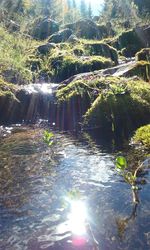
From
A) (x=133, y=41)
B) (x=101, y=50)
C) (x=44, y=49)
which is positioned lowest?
(x=101, y=50)

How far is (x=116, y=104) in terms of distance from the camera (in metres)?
10.8

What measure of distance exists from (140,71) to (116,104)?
327 centimetres

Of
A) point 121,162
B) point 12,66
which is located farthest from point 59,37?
point 121,162

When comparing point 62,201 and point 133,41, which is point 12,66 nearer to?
point 62,201

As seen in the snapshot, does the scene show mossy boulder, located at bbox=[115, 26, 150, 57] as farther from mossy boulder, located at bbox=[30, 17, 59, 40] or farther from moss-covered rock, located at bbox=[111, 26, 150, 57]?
mossy boulder, located at bbox=[30, 17, 59, 40]

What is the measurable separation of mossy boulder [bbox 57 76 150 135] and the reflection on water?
2.08 m

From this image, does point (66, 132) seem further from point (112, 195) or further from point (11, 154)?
point (112, 195)

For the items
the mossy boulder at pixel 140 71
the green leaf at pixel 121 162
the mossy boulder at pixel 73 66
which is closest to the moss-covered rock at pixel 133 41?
the mossy boulder at pixel 73 66

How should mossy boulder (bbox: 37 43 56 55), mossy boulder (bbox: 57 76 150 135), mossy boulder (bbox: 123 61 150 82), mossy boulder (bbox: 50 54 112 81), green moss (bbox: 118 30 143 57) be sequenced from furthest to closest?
green moss (bbox: 118 30 143 57) → mossy boulder (bbox: 37 43 56 55) → mossy boulder (bbox: 50 54 112 81) → mossy boulder (bbox: 123 61 150 82) → mossy boulder (bbox: 57 76 150 135)

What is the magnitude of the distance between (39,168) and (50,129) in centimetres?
358

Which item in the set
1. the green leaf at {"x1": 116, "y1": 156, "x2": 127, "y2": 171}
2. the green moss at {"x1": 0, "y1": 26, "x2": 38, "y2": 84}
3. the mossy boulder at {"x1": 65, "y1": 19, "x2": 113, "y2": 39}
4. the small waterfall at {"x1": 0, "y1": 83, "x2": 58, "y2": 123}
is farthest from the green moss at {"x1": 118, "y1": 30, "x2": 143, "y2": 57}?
the green leaf at {"x1": 116, "y1": 156, "x2": 127, "y2": 171}

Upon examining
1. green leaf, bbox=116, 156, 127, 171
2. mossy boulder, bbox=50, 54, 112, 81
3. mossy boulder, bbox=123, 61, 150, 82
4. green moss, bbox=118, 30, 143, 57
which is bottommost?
green leaf, bbox=116, 156, 127, 171

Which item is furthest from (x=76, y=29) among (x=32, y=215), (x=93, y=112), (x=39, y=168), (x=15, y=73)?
(x=32, y=215)

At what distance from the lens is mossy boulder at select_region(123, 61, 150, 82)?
43.9ft
